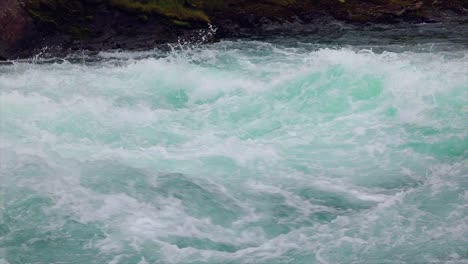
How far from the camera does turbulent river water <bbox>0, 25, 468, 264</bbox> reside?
8.15 m

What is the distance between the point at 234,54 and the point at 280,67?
179 cm

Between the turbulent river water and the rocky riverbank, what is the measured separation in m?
1.09

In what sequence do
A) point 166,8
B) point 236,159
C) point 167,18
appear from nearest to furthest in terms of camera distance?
point 236,159 → point 167,18 → point 166,8

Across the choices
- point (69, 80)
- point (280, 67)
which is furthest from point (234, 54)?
point (69, 80)

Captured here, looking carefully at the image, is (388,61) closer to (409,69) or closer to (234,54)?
(409,69)

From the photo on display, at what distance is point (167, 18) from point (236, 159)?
8.63 meters

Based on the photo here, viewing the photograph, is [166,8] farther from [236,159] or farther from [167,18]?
[236,159]

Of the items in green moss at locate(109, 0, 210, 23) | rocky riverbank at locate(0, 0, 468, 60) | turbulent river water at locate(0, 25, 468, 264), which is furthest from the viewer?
green moss at locate(109, 0, 210, 23)

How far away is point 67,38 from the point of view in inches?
658

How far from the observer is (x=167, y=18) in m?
17.9

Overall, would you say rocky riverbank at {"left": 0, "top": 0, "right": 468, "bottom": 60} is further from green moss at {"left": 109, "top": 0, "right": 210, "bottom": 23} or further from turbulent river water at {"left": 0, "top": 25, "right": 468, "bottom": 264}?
turbulent river water at {"left": 0, "top": 25, "right": 468, "bottom": 264}

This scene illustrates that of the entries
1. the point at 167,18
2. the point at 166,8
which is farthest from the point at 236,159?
the point at 166,8

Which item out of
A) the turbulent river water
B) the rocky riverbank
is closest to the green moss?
the rocky riverbank

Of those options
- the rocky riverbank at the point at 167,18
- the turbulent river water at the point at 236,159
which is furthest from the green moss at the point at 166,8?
the turbulent river water at the point at 236,159
